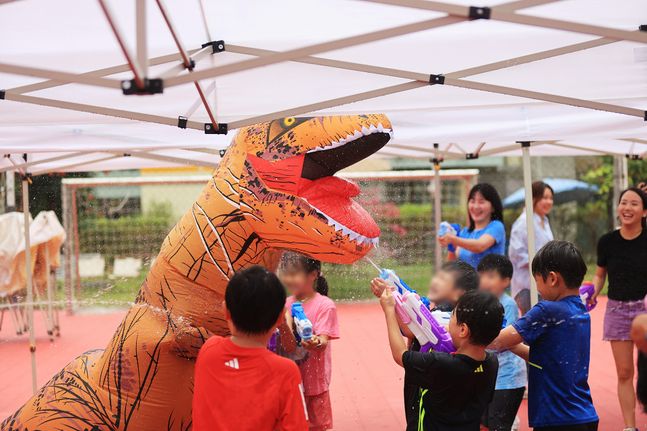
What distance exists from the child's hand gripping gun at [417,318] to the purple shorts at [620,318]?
7.46 ft

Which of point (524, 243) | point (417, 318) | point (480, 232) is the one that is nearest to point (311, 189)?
point (417, 318)

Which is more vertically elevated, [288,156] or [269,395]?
[288,156]

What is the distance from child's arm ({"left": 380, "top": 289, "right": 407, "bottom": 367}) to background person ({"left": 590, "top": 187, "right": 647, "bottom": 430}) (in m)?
2.28

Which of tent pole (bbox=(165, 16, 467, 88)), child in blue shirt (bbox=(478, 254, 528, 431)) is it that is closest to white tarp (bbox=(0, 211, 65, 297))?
child in blue shirt (bbox=(478, 254, 528, 431))

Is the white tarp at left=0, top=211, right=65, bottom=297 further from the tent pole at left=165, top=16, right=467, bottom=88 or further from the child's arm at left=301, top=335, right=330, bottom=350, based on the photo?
the tent pole at left=165, top=16, right=467, bottom=88

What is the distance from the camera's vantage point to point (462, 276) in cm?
298

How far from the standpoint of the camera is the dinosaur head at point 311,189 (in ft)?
9.16

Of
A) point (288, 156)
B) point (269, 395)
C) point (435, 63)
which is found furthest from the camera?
point (435, 63)

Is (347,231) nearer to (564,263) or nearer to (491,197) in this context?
(564,263)

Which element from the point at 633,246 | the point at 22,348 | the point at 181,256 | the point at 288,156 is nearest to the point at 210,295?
the point at 181,256

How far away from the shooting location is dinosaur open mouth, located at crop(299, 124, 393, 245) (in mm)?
2803

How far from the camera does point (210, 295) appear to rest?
288cm

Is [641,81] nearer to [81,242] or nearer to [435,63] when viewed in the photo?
[435,63]

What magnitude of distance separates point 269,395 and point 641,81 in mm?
2644
